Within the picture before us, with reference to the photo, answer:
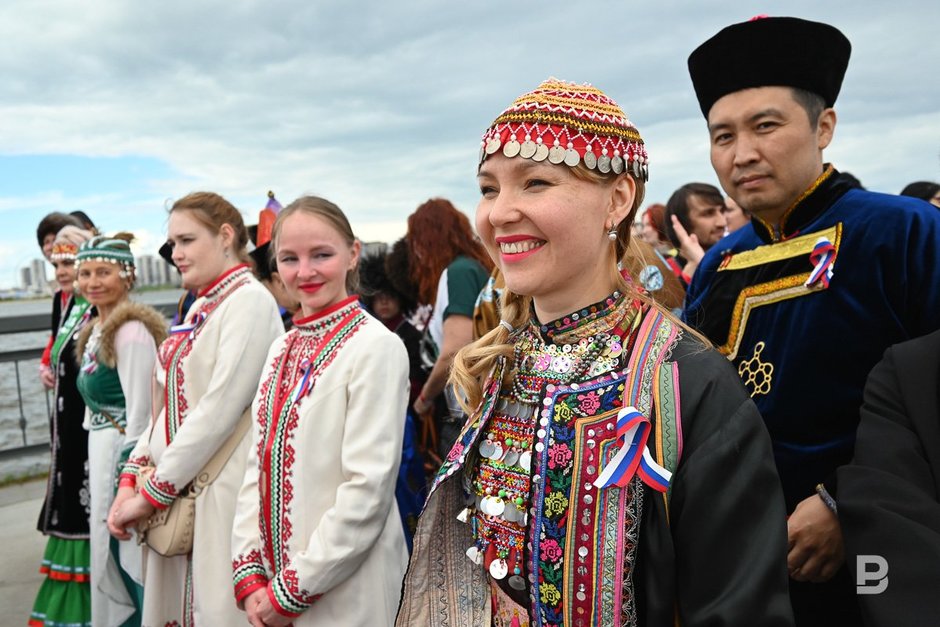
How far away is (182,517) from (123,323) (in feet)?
4.23

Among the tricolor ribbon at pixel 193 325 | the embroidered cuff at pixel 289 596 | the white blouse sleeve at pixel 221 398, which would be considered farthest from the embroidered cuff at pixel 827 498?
the tricolor ribbon at pixel 193 325

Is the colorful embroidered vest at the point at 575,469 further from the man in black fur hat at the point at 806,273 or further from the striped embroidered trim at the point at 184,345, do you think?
the striped embroidered trim at the point at 184,345

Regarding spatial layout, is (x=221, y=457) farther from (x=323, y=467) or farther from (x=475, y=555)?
(x=475, y=555)

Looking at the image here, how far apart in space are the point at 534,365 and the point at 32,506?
248 inches

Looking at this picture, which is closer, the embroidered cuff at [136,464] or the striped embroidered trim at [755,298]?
the striped embroidered trim at [755,298]

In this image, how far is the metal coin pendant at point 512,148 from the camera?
131 centimetres

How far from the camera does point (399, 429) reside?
2305 millimetres

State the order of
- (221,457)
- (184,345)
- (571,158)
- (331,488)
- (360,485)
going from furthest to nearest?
(184,345)
(221,457)
(331,488)
(360,485)
(571,158)

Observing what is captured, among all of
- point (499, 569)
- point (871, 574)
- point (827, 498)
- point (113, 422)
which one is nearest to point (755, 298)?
point (827, 498)

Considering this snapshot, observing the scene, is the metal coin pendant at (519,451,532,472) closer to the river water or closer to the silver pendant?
the silver pendant

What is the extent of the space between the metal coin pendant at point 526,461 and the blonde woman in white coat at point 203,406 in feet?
5.82

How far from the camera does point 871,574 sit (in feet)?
4.00

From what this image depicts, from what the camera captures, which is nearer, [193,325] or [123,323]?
[193,325]

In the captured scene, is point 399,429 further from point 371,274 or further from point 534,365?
point 371,274
